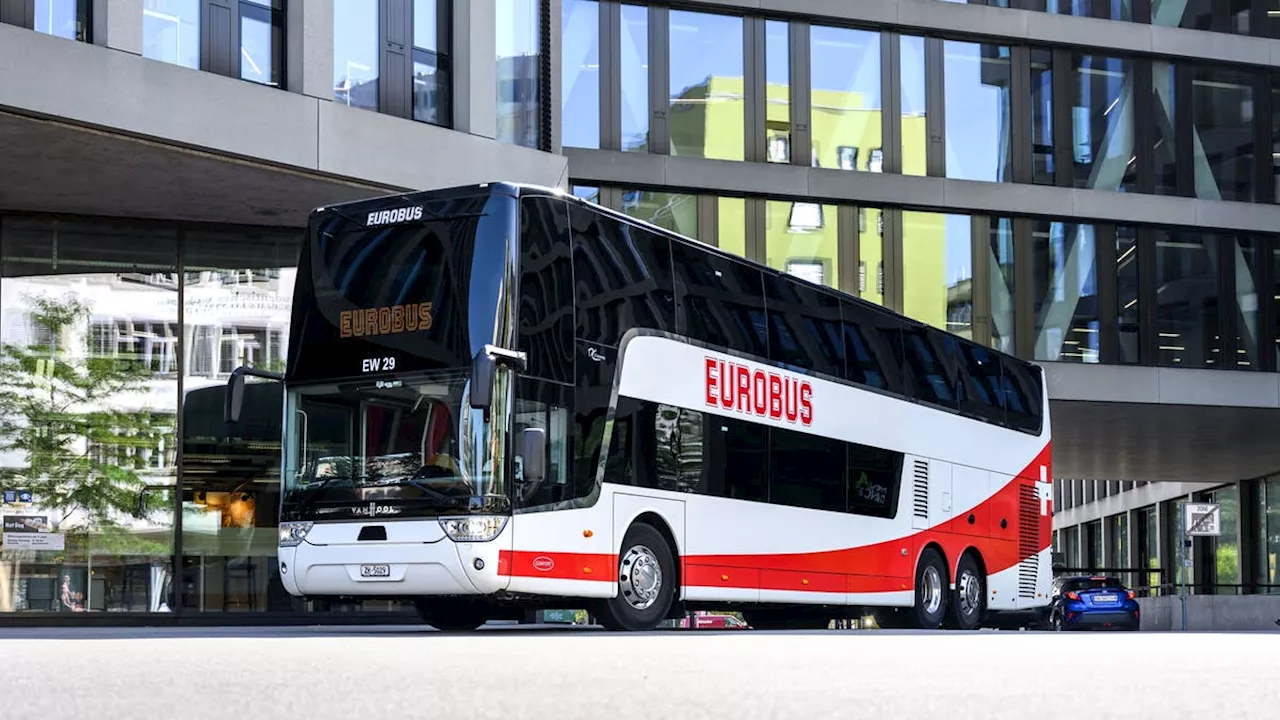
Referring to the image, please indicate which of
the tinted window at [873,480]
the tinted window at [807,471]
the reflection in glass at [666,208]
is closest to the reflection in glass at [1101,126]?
the reflection in glass at [666,208]

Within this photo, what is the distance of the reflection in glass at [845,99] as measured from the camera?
105 feet

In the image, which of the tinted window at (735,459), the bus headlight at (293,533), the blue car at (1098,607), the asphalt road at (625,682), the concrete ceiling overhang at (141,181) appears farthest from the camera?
the blue car at (1098,607)

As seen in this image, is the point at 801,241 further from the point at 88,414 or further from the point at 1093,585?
the point at 88,414

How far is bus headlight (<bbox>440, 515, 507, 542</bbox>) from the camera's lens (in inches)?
563

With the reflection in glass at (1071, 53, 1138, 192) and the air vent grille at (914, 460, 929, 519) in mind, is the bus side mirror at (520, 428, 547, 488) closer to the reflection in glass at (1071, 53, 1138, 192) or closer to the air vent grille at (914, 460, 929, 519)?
the air vent grille at (914, 460, 929, 519)

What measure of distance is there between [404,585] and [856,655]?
5.64 meters

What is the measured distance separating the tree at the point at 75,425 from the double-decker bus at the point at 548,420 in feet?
20.5

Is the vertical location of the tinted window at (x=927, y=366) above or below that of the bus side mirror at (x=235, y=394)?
above

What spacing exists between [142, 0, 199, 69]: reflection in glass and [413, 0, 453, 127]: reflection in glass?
3021mm

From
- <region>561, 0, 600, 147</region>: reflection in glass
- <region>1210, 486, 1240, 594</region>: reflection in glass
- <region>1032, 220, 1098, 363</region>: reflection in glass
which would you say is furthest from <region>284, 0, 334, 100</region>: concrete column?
<region>1210, 486, 1240, 594</region>: reflection in glass

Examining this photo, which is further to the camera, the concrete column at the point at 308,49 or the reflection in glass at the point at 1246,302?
the reflection in glass at the point at 1246,302

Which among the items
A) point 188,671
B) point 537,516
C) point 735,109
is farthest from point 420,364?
point 735,109

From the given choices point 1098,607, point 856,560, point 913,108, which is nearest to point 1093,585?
point 1098,607

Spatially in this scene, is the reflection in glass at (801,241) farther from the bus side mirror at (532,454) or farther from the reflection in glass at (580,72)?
the bus side mirror at (532,454)
